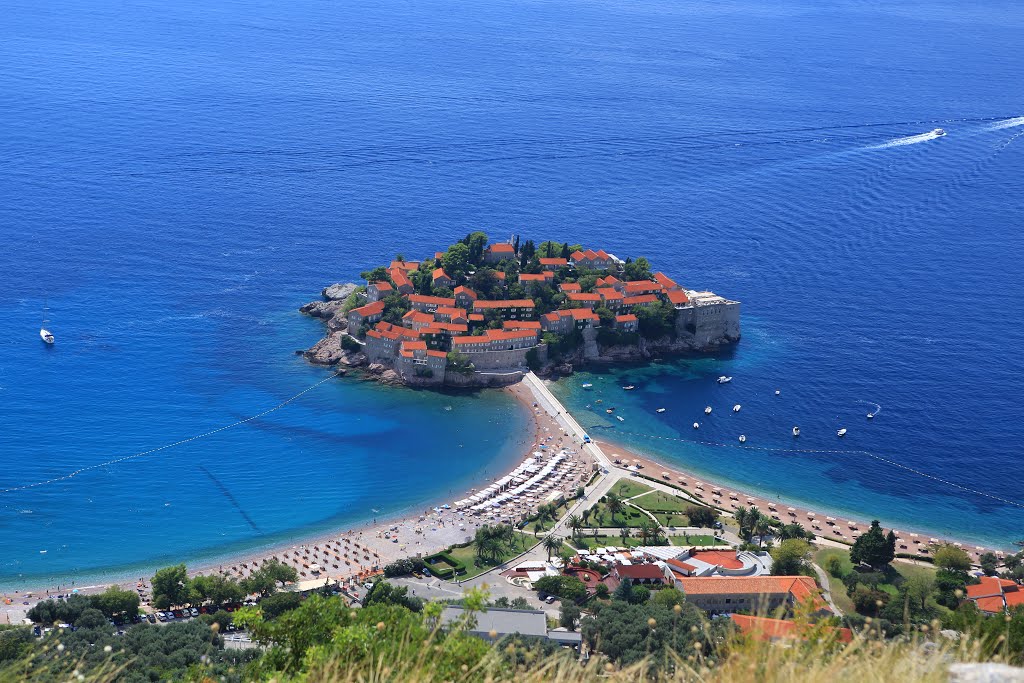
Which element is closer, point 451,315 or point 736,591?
point 736,591

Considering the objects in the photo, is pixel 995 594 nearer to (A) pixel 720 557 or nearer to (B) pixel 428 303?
(A) pixel 720 557

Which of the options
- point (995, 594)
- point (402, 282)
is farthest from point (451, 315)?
point (995, 594)

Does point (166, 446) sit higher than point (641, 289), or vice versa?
point (641, 289)

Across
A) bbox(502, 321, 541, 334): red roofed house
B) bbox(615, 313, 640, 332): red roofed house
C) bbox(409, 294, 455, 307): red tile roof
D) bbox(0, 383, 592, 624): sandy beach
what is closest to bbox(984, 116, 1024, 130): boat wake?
bbox(615, 313, 640, 332): red roofed house

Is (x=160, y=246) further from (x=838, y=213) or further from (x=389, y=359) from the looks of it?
(x=838, y=213)

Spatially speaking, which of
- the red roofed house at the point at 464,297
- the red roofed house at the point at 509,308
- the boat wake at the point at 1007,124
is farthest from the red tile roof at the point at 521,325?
the boat wake at the point at 1007,124

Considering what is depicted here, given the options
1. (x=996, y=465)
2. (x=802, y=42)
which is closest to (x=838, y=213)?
(x=996, y=465)

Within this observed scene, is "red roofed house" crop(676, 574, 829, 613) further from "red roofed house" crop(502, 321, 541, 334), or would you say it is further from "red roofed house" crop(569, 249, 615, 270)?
"red roofed house" crop(569, 249, 615, 270)
